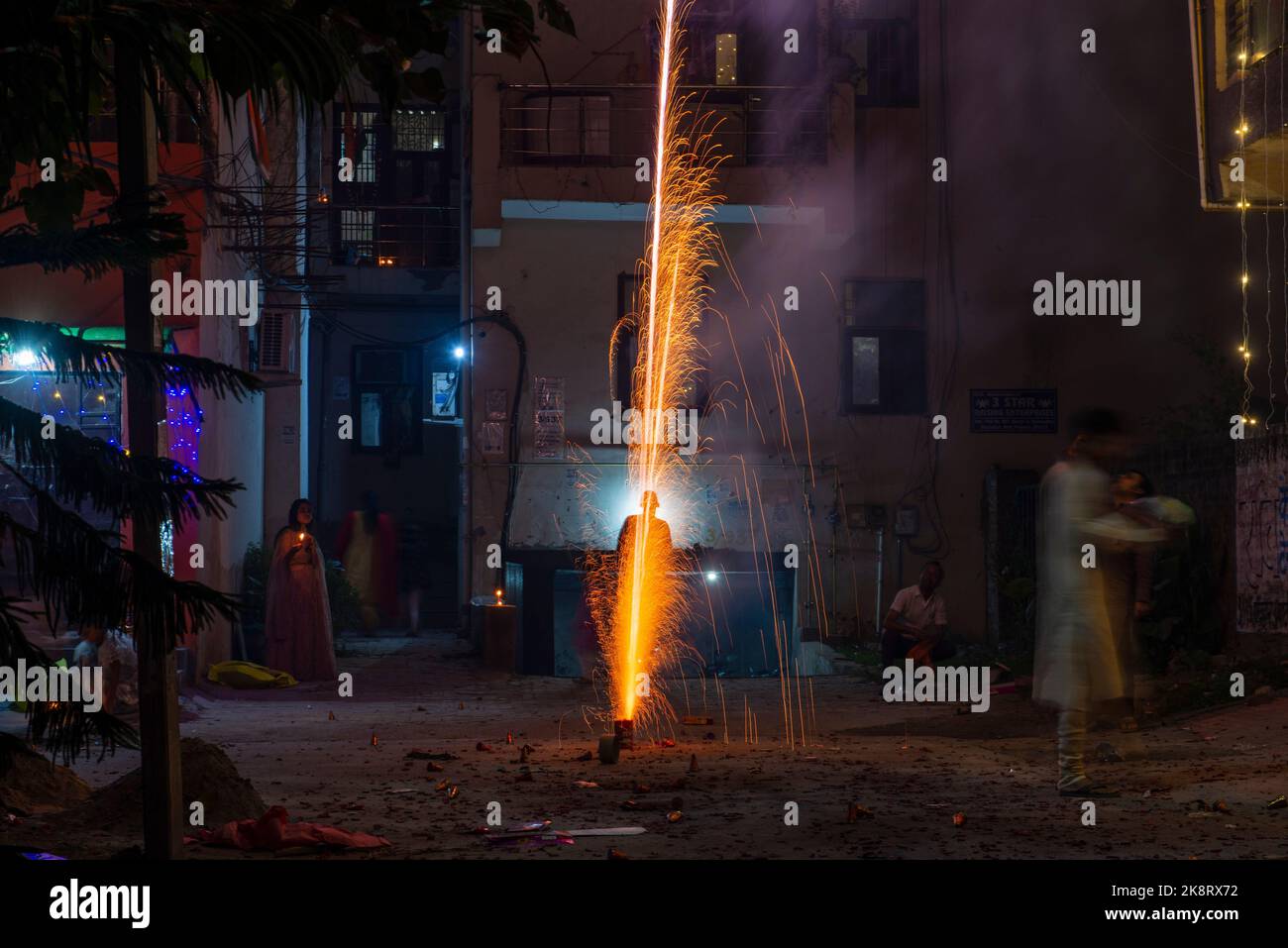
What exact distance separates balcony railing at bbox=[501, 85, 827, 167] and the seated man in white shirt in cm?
621

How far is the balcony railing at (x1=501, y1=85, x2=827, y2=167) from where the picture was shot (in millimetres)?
18531

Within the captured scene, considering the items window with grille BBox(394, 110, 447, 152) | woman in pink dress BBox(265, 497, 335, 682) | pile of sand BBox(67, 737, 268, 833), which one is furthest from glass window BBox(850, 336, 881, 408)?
pile of sand BBox(67, 737, 268, 833)

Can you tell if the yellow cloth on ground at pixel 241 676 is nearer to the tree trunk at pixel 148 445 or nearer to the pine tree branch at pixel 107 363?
the tree trunk at pixel 148 445

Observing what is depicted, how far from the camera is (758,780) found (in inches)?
353

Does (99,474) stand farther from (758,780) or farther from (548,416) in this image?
(548,416)

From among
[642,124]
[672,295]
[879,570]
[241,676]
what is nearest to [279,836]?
[241,676]

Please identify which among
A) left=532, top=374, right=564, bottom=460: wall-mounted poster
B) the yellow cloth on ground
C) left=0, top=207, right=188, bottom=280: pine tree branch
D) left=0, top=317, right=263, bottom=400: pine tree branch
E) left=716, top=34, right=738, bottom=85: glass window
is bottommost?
the yellow cloth on ground

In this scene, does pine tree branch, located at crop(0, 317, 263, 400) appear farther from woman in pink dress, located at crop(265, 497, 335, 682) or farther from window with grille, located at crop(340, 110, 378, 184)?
window with grille, located at crop(340, 110, 378, 184)

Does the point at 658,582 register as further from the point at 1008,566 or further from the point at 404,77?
the point at 404,77

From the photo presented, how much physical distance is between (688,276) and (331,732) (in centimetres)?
938

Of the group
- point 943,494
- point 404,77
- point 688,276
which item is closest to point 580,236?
point 688,276

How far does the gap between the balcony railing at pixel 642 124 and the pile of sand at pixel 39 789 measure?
12.1 metres

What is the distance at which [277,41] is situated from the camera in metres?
4.24

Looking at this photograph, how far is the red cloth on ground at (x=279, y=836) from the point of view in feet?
21.5
